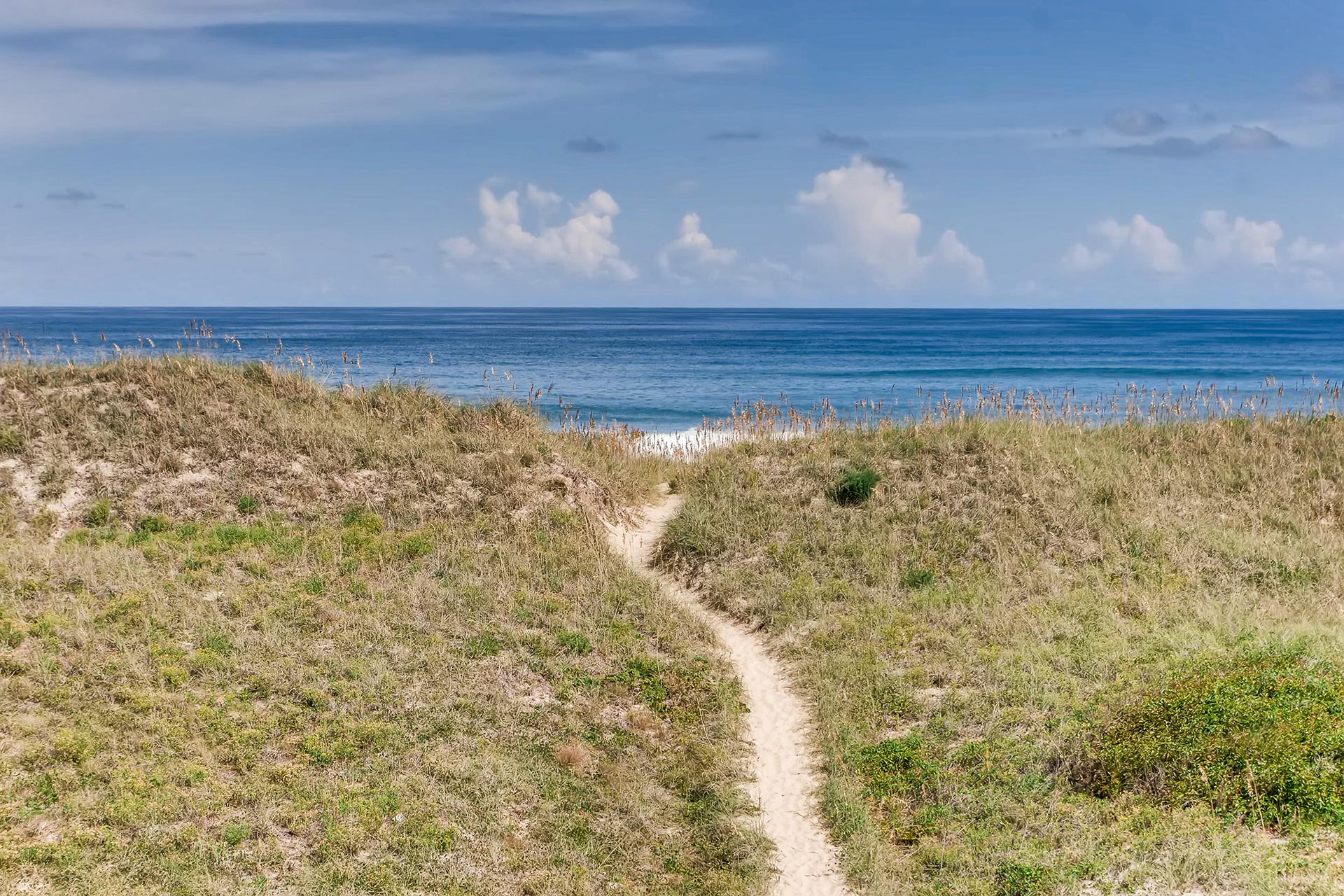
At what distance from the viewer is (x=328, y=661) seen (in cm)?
1353

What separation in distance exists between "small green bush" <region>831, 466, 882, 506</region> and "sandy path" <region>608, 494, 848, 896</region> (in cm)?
451

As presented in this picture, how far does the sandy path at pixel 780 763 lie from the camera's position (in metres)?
10.1

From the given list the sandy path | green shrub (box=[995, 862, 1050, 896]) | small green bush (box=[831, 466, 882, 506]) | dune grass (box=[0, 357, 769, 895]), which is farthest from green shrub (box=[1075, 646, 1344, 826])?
small green bush (box=[831, 466, 882, 506])

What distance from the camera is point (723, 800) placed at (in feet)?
36.7

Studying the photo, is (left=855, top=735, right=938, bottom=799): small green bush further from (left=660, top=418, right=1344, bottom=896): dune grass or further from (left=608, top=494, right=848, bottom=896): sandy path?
(left=608, top=494, right=848, bottom=896): sandy path

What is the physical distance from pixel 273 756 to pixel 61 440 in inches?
524

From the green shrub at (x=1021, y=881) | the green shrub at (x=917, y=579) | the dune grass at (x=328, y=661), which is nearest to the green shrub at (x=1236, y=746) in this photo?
the green shrub at (x=1021, y=881)

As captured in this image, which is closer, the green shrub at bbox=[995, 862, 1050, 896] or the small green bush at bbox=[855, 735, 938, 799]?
the green shrub at bbox=[995, 862, 1050, 896]

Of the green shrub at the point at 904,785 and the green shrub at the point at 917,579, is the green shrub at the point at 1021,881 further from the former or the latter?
the green shrub at the point at 917,579

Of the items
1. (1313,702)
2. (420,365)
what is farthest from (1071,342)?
(1313,702)

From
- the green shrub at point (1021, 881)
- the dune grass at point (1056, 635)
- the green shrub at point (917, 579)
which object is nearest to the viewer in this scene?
the green shrub at point (1021, 881)

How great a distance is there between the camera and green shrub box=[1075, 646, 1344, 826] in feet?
31.5

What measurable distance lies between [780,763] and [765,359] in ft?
256

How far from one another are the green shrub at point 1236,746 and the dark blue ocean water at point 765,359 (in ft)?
72.5
